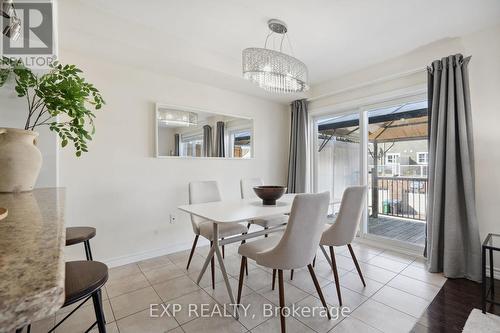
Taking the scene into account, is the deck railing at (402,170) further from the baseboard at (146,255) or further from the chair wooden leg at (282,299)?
the baseboard at (146,255)

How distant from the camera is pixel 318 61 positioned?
124 inches

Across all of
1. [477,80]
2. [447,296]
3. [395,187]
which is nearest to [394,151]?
[395,187]

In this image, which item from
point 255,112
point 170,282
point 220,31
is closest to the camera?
point 170,282

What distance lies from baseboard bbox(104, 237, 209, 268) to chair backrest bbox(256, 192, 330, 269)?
180cm

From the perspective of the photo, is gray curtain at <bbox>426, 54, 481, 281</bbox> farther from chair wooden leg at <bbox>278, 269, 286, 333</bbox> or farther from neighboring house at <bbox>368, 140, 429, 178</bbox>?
chair wooden leg at <bbox>278, 269, 286, 333</bbox>

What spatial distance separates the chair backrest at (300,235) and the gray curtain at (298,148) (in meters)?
2.38

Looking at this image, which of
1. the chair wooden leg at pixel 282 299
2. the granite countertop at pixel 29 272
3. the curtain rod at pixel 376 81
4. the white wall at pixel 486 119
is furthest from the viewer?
the curtain rod at pixel 376 81

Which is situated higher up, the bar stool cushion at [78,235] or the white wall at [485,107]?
the white wall at [485,107]

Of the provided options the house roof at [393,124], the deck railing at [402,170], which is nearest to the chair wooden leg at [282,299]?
the deck railing at [402,170]

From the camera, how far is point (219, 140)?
3.56 m

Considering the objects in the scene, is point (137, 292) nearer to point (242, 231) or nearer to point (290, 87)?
point (242, 231)

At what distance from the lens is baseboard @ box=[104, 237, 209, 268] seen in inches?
106

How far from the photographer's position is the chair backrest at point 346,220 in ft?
6.78

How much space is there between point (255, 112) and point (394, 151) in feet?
7.04
